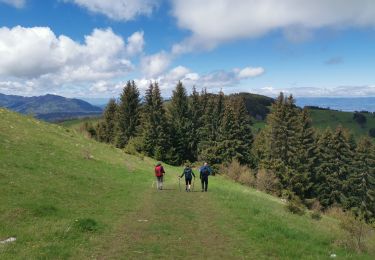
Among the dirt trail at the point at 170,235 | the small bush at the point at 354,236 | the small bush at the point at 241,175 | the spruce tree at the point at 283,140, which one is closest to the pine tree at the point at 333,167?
the spruce tree at the point at 283,140

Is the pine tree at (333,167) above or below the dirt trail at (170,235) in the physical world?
below

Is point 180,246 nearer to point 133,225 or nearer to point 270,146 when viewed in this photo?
point 133,225

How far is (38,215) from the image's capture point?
51.6 feet

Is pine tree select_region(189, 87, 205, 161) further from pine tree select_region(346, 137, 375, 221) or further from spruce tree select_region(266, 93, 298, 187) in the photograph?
pine tree select_region(346, 137, 375, 221)

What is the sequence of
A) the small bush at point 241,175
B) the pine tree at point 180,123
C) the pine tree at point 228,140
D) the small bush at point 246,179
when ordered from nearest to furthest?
1. the small bush at point 246,179
2. the small bush at point 241,175
3. the pine tree at point 228,140
4. the pine tree at point 180,123

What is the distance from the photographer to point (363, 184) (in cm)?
6219

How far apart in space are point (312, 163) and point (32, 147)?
45.4 m

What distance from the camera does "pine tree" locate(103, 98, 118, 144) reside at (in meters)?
77.4

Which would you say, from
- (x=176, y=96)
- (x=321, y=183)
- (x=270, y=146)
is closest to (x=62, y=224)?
(x=270, y=146)

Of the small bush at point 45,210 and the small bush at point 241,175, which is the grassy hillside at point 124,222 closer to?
the small bush at point 45,210

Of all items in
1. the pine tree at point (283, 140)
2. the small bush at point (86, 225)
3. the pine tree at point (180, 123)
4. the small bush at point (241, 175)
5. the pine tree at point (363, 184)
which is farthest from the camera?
the pine tree at point (180, 123)

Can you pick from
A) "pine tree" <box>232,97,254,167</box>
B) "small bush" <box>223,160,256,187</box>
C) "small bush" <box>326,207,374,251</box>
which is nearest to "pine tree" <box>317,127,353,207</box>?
"pine tree" <box>232,97,254,167</box>

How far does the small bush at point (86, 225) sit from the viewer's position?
1452 centimetres

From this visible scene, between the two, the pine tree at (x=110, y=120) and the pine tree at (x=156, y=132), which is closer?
the pine tree at (x=156, y=132)
